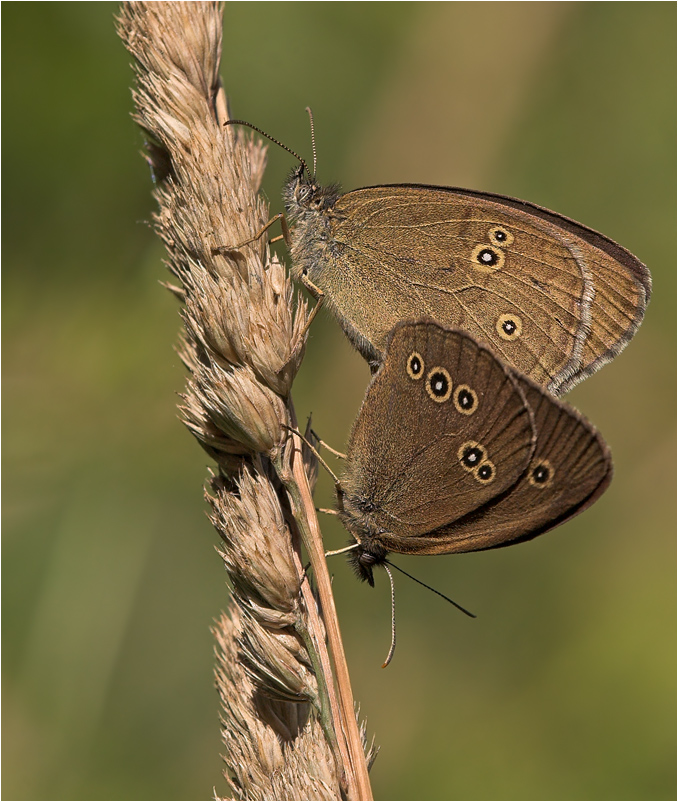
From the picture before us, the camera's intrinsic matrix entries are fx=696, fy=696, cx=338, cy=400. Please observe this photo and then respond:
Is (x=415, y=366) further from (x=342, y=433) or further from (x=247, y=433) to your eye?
(x=342, y=433)

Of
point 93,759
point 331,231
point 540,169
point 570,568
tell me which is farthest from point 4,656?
point 540,169

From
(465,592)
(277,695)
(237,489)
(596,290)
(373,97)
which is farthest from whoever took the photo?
(373,97)

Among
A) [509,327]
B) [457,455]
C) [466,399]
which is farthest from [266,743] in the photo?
→ [509,327]

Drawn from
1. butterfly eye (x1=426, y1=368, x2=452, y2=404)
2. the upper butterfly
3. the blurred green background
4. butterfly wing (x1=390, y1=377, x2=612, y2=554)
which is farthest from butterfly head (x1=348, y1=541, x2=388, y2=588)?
the blurred green background

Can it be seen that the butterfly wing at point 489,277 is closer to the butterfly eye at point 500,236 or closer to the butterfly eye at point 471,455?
the butterfly eye at point 500,236

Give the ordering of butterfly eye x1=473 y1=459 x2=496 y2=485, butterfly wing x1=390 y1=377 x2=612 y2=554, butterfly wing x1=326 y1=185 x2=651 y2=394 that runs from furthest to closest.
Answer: butterfly wing x1=326 y1=185 x2=651 y2=394
butterfly eye x1=473 y1=459 x2=496 y2=485
butterfly wing x1=390 y1=377 x2=612 y2=554

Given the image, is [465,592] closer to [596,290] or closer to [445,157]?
→ [596,290]

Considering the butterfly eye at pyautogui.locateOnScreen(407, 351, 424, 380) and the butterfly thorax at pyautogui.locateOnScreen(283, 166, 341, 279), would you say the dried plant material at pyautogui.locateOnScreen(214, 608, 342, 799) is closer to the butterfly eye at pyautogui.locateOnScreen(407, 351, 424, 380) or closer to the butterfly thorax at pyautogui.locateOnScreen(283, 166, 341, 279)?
the butterfly eye at pyautogui.locateOnScreen(407, 351, 424, 380)

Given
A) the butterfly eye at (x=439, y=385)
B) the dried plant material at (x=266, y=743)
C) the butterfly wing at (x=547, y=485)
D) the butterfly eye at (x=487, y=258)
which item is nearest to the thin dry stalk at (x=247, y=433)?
the dried plant material at (x=266, y=743)
